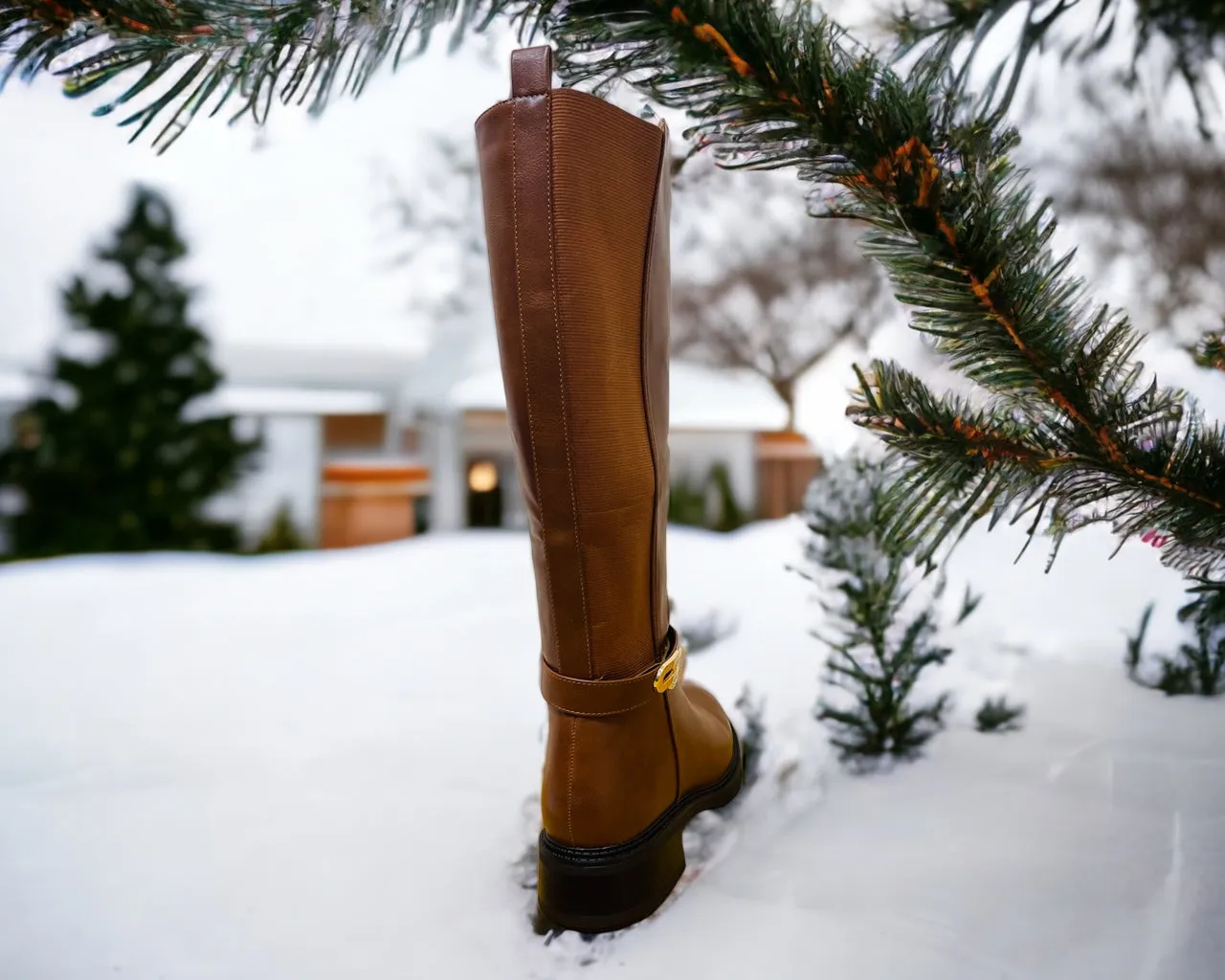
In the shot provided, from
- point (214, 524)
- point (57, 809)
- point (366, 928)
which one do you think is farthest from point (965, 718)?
point (214, 524)

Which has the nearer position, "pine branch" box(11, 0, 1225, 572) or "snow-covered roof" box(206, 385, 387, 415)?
"pine branch" box(11, 0, 1225, 572)

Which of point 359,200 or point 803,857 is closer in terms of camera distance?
point 803,857

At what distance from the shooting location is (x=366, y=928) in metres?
0.55

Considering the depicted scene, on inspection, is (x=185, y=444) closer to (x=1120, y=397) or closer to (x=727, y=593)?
(x=727, y=593)

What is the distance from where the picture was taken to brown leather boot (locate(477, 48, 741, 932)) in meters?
0.47

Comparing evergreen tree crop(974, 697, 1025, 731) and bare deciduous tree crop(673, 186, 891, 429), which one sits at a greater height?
bare deciduous tree crop(673, 186, 891, 429)

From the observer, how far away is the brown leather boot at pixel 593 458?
475 millimetres

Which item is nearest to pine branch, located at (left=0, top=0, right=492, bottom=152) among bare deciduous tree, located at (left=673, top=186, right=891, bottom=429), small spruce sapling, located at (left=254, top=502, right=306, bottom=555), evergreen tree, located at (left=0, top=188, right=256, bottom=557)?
bare deciduous tree, located at (left=673, top=186, right=891, bottom=429)

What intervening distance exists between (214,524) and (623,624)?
5.96m

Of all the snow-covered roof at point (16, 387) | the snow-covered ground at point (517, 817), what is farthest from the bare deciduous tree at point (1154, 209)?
the snow-covered roof at point (16, 387)

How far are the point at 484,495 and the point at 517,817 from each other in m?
5.00

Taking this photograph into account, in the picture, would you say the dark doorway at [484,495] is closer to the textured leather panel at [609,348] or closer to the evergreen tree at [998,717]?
the evergreen tree at [998,717]

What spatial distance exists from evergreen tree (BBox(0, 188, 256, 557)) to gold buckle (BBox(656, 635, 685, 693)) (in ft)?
19.2

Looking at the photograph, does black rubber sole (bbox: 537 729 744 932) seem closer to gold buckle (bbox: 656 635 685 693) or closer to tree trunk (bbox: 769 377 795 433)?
gold buckle (bbox: 656 635 685 693)
